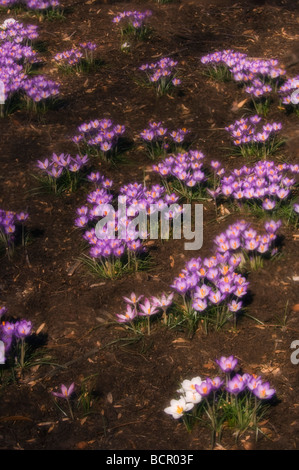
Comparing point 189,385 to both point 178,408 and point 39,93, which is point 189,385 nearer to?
point 178,408

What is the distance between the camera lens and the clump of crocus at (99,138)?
563cm

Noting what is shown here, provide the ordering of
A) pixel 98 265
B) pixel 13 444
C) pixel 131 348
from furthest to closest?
pixel 98 265 → pixel 131 348 → pixel 13 444

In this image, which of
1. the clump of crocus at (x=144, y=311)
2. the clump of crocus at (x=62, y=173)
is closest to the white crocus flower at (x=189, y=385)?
the clump of crocus at (x=144, y=311)

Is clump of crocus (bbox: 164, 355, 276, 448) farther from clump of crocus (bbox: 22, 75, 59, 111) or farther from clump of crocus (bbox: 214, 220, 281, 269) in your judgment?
clump of crocus (bbox: 22, 75, 59, 111)

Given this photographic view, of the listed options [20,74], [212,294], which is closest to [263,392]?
[212,294]

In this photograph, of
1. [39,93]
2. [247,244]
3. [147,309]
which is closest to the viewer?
[147,309]

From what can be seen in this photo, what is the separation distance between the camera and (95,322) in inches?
162

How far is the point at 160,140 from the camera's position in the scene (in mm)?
5926

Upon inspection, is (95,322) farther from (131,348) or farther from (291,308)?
(291,308)

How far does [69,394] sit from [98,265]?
48.8 inches

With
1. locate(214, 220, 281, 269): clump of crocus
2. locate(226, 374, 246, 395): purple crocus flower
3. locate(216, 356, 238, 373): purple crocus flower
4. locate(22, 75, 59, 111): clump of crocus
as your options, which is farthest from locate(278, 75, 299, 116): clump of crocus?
locate(226, 374, 246, 395): purple crocus flower

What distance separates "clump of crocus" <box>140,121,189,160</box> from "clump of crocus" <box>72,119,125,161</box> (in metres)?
0.28

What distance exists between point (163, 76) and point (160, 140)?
1038 mm

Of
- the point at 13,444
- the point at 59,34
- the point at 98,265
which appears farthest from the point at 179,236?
the point at 59,34
